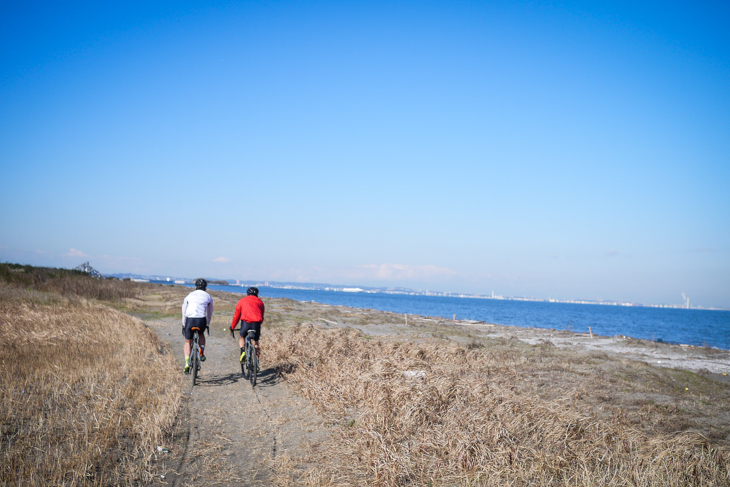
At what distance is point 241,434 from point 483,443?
4101 mm

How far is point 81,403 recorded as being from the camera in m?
7.54

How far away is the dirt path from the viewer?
18.3ft

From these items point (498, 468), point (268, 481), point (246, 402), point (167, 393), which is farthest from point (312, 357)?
point (498, 468)

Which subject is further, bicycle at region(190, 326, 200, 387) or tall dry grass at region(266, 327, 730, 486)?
bicycle at region(190, 326, 200, 387)

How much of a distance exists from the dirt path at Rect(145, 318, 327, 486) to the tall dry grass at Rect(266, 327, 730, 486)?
610mm

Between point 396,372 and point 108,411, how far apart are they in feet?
17.5

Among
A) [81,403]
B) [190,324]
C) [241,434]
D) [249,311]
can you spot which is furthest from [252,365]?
[81,403]

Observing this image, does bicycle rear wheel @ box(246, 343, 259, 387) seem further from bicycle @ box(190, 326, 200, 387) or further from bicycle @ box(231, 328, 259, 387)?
bicycle @ box(190, 326, 200, 387)

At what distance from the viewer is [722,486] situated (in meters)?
5.02

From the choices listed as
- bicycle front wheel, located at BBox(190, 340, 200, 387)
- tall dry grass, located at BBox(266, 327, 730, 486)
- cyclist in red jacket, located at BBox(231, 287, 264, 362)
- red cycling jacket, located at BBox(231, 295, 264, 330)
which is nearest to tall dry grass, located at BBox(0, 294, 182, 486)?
bicycle front wheel, located at BBox(190, 340, 200, 387)

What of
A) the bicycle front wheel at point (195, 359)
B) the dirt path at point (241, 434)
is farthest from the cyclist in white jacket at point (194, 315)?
the dirt path at point (241, 434)

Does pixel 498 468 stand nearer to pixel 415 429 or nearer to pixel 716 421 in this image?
pixel 415 429

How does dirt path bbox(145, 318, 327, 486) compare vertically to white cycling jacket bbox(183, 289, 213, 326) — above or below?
below

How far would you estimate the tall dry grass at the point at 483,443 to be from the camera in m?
5.16
